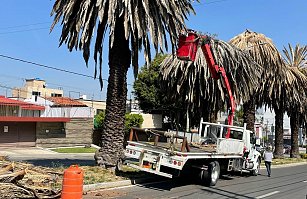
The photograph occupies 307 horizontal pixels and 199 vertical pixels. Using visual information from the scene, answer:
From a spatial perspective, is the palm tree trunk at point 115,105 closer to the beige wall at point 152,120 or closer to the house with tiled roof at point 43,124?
the house with tiled roof at point 43,124

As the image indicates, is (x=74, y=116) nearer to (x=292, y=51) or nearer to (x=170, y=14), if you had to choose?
(x=292, y=51)

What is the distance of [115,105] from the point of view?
54.3ft

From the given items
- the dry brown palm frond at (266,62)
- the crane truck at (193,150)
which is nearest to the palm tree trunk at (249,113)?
the dry brown palm frond at (266,62)

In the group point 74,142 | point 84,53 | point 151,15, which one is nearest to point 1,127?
point 74,142

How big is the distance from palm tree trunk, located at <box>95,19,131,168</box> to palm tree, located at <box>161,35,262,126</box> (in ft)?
31.1

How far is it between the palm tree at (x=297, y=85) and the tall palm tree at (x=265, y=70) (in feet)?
5.94

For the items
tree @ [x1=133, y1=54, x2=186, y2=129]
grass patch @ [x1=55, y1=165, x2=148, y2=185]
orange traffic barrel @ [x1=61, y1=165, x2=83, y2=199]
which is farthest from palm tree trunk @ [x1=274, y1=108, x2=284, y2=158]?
orange traffic barrel @ [x1=61, y1=165, x2=83, y2=199]

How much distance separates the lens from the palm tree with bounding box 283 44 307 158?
122 ft

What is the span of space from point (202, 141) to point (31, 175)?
10566 millimetres

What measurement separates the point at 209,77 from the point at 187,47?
9282 millimetres

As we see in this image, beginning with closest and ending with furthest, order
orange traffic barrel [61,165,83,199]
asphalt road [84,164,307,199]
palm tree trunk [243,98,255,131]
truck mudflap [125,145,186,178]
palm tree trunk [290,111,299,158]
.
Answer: orange traffic barrel [61,165,83,199], asphalt road [84,164,307,199], truck mudflap [125,145,186,178], palm tree trunk [243,98,255,131], palm tree trunk [290,111,299,158]

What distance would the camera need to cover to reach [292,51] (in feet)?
133

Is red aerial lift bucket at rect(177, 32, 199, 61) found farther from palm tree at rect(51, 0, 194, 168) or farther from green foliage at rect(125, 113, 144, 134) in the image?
green foliage at rect(125, 113, 144, 134)

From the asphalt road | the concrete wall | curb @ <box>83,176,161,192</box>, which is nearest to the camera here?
the asphalt road
